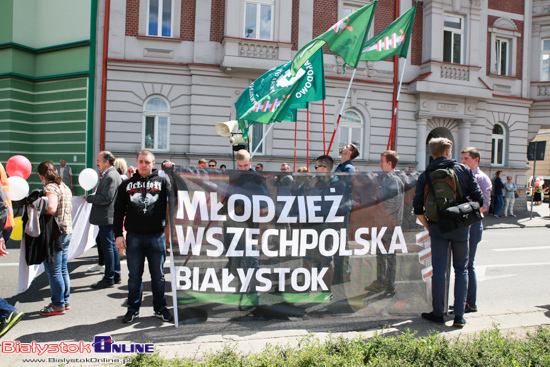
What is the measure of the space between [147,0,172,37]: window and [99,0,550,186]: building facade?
0.13ft

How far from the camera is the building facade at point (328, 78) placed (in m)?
14.7

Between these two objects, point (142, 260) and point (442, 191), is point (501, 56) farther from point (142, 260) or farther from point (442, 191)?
point (142, 260)

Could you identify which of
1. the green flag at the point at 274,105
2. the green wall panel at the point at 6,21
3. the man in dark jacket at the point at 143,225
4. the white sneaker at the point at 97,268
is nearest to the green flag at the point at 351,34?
the green flag at the point at 274,105

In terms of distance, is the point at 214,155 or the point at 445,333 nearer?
the point at 445,333

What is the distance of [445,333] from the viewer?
4215mm

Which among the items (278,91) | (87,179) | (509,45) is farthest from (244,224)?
(509,45)

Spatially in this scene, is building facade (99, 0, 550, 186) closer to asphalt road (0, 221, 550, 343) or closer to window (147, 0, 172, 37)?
window (147, 0, 172, 37)

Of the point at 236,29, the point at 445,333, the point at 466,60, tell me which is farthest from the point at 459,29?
the point at 445,333

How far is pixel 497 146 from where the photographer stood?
1973cm

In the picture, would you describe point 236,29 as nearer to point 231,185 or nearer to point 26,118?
point 26,118

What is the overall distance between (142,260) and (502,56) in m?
21.5

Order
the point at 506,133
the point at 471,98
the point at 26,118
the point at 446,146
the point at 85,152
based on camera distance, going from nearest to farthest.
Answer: the point at 446,146 → the point at 85,152 → the point at 26,118 → the point at 471,98 → the point at 506,133

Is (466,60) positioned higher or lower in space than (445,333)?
higher

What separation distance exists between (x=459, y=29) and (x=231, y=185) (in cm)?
1833
